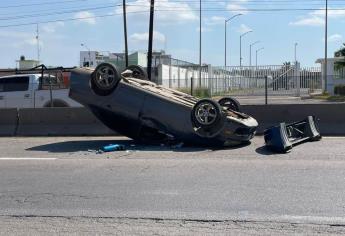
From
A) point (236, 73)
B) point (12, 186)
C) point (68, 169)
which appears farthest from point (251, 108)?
point (236, 73)

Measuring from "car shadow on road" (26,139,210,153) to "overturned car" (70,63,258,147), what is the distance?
174 mm

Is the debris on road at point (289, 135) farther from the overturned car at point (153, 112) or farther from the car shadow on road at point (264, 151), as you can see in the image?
the overturned car at point (153, 112)

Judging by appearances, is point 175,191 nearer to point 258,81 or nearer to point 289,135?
point 289,135

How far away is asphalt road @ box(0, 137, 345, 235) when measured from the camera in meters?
6.16

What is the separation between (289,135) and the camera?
40.6 ft

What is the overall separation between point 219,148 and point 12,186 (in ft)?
16.4

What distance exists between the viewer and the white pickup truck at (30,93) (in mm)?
20391

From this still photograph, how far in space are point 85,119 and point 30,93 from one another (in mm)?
5832

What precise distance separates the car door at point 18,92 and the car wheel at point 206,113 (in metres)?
10.7

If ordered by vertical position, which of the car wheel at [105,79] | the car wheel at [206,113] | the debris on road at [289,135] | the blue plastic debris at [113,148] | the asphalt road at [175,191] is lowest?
the asphalt road at [175,191]

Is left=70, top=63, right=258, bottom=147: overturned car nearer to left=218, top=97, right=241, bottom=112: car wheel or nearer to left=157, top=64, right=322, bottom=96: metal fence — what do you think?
left=218, top=97, right=241, bottom=112: car wheel

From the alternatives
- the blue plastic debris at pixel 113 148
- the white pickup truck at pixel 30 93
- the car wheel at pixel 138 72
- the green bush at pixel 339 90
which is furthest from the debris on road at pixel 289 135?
the green bush at pixel 339 90

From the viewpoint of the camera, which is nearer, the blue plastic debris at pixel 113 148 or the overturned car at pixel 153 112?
the overturned car at pixel 153 112

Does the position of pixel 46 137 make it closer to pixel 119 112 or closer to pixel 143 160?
pixel 119 112
